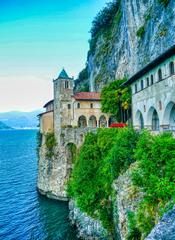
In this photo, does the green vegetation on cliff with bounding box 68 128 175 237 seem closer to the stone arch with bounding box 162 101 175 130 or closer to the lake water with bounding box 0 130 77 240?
the stone arch with bounding box 162 101 175 130

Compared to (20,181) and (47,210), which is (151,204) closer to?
(47,210)

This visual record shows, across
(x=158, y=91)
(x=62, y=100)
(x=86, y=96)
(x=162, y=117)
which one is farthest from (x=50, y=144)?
(x=158, y=91)

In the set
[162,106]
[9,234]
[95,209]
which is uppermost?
[162,106]

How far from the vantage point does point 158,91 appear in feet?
93.2

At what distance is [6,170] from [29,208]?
3170 cm

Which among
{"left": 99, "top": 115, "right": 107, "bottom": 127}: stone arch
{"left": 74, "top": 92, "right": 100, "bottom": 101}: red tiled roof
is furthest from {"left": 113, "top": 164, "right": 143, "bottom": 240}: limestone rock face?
{"left": 99, "top": 115, "right": 107, "bottom": 127}: stone arch

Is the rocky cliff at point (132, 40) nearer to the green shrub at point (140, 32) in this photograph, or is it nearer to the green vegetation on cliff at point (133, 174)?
the green shrub at point (140, 32)

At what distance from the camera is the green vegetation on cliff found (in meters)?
14.4

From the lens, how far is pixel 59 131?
4394cm

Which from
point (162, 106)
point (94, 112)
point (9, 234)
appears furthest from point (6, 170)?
point (162, 106)

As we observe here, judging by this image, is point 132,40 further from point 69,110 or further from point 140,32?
point 69,110

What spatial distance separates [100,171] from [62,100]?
2099cm

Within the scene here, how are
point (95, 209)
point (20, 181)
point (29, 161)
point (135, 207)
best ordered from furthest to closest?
point (29, 161) → point (20, 181) → point (95, 209) → point (135, 207)

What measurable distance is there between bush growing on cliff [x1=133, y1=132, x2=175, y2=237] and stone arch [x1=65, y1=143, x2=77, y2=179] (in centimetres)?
2490
